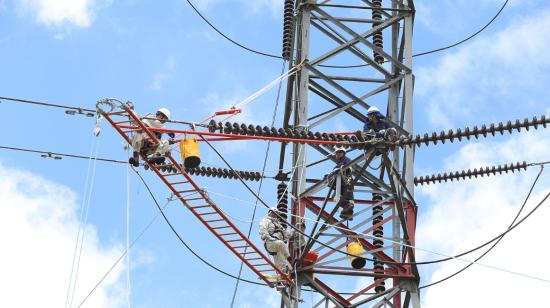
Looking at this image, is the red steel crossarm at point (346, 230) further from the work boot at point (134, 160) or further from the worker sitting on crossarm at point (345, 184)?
the work boot at point (134, 160)

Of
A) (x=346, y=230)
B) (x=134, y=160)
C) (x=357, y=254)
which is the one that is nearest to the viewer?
(x=134, y=160)

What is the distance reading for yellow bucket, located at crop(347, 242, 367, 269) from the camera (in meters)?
19.5

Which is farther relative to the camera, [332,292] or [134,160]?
[332,292]

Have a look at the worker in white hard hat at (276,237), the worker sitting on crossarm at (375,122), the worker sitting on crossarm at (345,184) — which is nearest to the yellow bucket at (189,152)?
the worker in white hard hat at (276,237)

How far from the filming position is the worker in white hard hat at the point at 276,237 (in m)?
19.1

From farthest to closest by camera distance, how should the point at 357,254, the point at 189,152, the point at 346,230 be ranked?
the point at 357,254
the point at 346,230
the point at 189,152

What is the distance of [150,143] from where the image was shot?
17297 mm

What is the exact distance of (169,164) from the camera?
17312 millimetres

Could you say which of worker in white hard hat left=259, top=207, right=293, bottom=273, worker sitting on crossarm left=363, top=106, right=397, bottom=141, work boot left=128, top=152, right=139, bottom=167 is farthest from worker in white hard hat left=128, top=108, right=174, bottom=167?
worker sitting on crossarm left=363, top=106, right=397, bottom=141

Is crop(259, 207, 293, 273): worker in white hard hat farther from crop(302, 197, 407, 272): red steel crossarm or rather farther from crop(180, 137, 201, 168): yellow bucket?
crop(180, 137, 201, 168): yellow bucket

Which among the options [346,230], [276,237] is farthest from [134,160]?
[346,230]

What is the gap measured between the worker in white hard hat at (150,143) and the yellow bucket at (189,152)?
24 centimetres

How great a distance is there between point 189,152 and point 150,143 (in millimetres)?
593

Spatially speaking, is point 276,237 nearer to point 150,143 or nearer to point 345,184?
point 345,184
